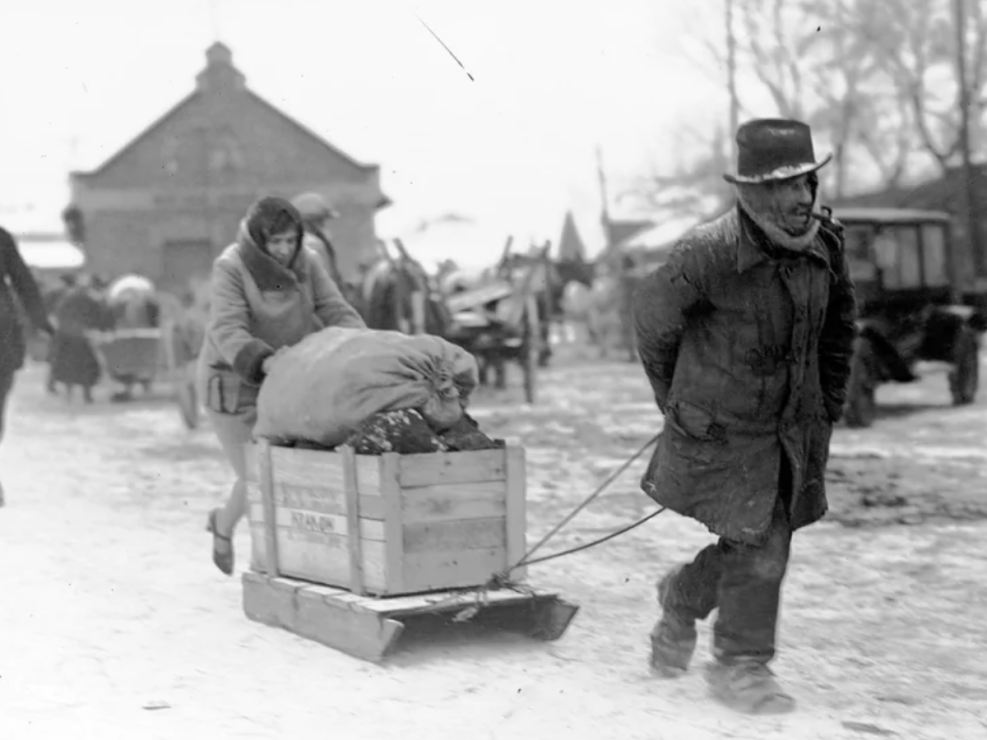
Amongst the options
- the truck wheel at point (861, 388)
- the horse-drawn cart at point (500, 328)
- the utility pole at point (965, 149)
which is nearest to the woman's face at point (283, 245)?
the truck wheel at point (861, 388)

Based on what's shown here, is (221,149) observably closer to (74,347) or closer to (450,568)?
(74,347)

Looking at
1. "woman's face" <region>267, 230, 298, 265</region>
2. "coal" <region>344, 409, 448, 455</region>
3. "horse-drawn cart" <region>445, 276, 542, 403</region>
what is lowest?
"coal" <region>344, 409, 448, 455</region>

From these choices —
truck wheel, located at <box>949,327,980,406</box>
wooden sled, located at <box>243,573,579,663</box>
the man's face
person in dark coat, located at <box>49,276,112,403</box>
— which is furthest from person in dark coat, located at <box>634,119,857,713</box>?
person in dark coat, located at <box>49,276,112,403</box>

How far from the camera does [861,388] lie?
15.8 metres

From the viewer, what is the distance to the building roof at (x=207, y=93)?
57750 millimetres

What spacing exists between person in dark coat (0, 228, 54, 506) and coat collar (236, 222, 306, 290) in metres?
4.12

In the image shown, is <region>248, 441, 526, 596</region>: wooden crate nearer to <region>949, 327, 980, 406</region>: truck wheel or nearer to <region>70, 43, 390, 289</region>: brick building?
<region>949, 327, 980, 406</region>: truck wheel

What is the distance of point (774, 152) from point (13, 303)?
718 centimetres

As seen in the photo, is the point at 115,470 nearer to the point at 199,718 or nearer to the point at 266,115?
the point at 199,718

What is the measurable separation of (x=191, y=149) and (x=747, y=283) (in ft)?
175

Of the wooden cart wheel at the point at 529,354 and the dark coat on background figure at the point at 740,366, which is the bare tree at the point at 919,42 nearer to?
the wooden cart wheel at the point at 529,354

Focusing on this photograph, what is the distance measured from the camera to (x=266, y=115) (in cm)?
5916

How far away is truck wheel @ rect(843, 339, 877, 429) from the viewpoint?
15680 mm

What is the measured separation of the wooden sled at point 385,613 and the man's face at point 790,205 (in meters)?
1.77
